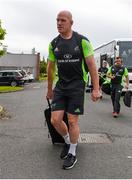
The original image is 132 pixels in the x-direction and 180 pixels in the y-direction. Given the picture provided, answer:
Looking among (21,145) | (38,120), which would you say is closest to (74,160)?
(21,145)

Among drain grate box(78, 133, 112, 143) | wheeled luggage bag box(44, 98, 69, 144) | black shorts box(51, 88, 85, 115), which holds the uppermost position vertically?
black shorts box(51, 88, 85, 115)

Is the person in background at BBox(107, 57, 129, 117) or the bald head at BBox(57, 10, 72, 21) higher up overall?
the bald head at BBox(57, 10, 72, 21)

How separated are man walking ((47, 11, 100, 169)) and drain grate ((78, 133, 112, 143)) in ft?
6.26

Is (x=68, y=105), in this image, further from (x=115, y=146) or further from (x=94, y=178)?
(x=115, y=146)

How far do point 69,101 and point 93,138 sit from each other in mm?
2503

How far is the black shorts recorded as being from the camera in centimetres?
682

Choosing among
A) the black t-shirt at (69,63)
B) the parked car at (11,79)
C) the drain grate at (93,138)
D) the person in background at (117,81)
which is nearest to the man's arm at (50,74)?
the black t-shirt at (69,63)

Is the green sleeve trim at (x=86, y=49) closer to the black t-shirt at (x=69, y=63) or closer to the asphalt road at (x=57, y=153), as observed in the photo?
the black t-shirt at (x=69, y=63)

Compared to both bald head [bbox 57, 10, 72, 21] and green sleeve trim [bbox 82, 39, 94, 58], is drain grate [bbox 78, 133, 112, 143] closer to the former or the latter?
green sleeve trim [bbox 82, 39, 94, 58]

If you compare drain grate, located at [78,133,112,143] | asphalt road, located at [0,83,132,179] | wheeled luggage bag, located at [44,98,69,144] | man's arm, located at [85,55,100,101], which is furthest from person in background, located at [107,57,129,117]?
man's arm, located at [85,55,100,101]

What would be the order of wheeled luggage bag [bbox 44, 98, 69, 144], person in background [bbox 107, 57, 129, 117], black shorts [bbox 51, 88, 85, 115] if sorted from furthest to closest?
person in background [bbox 107, 57, 129, 117], wheeled luggage bag [bbox 44, 98, 69, 144], black shorts [bbox 51, 88, 85, 115]

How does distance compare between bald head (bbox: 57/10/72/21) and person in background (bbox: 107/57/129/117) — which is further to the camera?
person in background (bbox: 107/57/129/117)

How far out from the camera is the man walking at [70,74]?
6699mm

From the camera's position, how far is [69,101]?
6.89m
